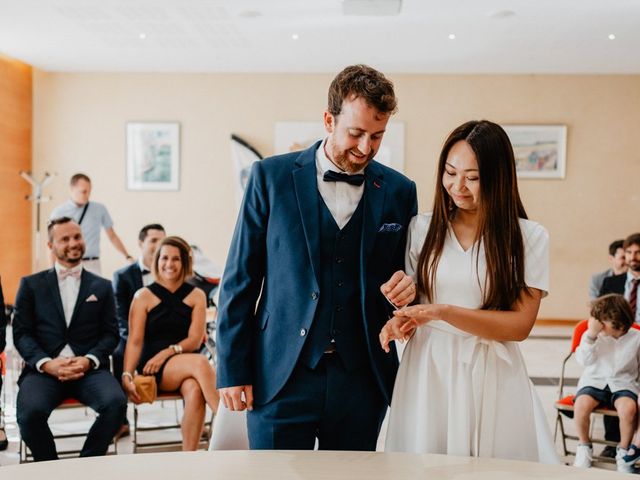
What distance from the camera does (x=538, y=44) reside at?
27.6 ft

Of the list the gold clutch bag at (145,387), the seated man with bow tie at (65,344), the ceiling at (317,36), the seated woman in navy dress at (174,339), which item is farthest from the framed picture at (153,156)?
the gold clutch bag at (145,387)

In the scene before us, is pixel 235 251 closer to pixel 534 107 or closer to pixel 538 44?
pixel 538 44

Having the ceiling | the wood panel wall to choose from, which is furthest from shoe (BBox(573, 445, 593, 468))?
the wood panel wall

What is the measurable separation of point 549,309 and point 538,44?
12.4ft

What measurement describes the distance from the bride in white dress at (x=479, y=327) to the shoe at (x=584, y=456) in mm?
2475

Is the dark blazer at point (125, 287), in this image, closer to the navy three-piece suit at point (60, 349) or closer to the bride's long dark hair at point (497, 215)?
the navy three-piece suit at point (60, 349)

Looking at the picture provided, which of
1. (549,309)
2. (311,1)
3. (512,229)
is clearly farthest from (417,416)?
(549,309)

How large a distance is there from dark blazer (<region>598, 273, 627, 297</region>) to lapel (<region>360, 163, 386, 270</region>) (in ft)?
14.0

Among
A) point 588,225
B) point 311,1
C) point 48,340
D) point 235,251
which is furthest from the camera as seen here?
point 588,225

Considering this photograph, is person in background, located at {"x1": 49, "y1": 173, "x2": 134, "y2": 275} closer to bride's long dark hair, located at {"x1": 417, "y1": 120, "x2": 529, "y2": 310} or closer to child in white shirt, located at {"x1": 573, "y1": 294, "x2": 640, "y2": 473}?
child in white shirt, located at {"x1": 573, "y1": 294, "x2": 640, "y2": 473}

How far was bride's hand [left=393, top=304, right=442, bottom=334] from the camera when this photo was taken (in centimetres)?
185

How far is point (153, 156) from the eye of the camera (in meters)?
10.5

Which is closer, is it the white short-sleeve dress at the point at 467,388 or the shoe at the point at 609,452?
the white short-sleeve dress at the point at 467,388

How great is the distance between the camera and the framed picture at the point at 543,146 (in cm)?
1018
